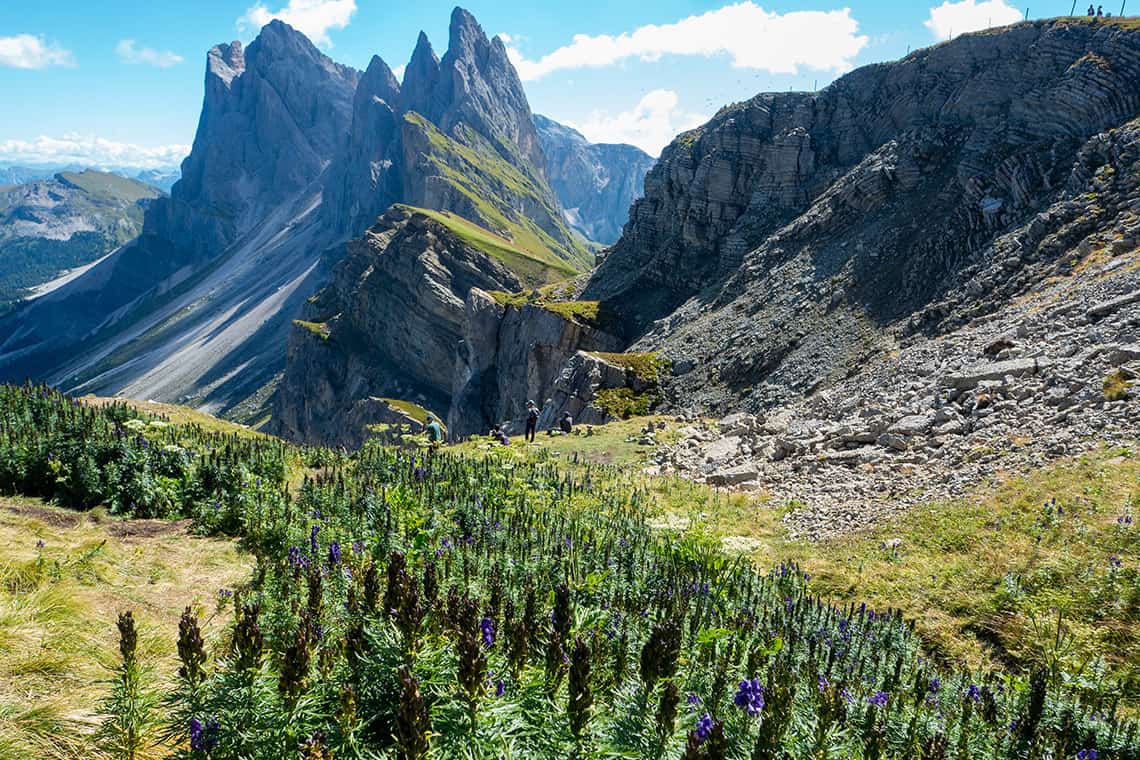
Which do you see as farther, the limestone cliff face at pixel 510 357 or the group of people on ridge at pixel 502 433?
the limestone cliff face at pixel 510 357

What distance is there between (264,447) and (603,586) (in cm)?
1342

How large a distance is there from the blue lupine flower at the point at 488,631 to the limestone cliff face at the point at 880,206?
33480 millimetres

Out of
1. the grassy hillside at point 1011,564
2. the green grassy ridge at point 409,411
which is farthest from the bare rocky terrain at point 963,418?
the green grassy ridge at point 409,411

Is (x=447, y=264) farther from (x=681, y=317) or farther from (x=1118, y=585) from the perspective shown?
(x=1118, y=585)

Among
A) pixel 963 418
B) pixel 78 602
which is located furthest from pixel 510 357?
pixel 78 602

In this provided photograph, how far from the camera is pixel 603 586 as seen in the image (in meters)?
8.92

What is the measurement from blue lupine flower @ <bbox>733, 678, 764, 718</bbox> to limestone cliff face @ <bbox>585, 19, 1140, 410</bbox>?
108 feet

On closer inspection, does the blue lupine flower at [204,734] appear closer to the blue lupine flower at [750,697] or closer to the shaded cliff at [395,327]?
the blue lupine flower at [750,697]

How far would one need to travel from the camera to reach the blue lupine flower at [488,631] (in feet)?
14.8

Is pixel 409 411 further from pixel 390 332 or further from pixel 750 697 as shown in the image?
pixel 750 697

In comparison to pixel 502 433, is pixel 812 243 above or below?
above

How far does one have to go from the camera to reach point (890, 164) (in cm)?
4712

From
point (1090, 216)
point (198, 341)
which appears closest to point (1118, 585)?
point (1090, 216)

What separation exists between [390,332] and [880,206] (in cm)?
8507
